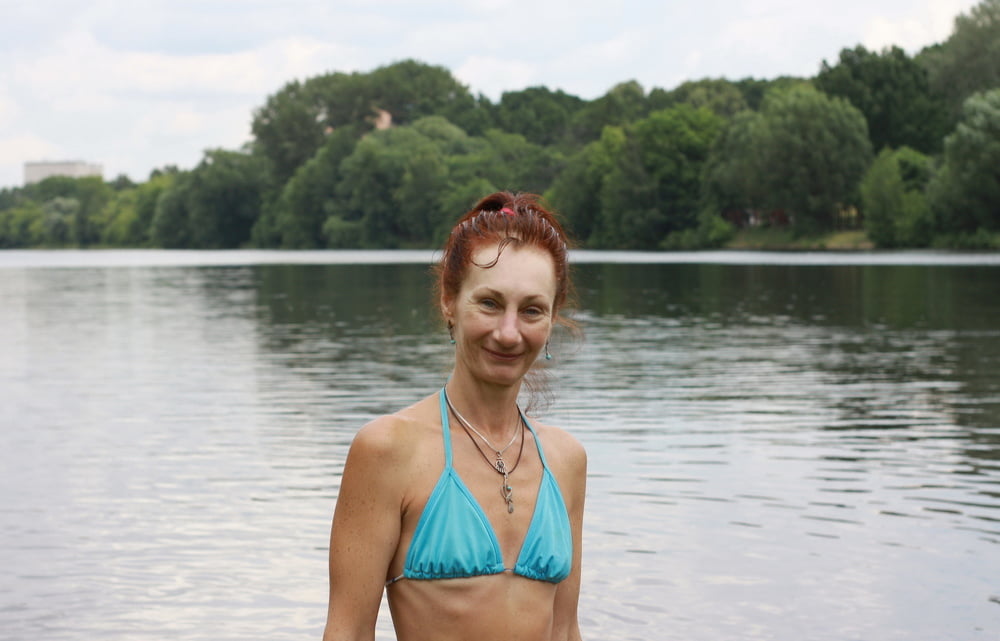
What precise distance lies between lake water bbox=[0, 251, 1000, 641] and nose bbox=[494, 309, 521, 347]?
0.93 metres

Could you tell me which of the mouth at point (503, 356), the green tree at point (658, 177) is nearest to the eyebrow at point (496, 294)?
the mouth at point (503, 356)

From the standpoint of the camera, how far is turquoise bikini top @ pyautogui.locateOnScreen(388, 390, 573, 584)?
2883mm

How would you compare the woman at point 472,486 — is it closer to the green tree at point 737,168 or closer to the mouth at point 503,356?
the mouth at point 503,356

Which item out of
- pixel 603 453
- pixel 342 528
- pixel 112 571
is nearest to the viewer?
pixel 342 528

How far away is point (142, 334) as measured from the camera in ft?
99.3

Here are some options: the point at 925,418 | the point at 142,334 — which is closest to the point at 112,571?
the point at 925,418

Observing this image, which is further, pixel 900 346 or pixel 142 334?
pixel 142 334

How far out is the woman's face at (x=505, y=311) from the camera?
9.54 feet

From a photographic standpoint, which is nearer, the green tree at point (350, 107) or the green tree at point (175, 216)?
the green tree at point (175, 216)

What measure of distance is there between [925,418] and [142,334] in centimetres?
1868

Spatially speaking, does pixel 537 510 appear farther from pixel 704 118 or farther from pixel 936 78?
pixel 704 118

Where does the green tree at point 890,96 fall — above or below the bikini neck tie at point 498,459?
above

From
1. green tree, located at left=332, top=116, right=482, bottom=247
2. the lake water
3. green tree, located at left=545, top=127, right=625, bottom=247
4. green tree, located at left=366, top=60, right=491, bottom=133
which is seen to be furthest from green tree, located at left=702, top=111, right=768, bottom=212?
the lake water

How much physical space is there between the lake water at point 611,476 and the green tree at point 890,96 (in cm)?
7908
